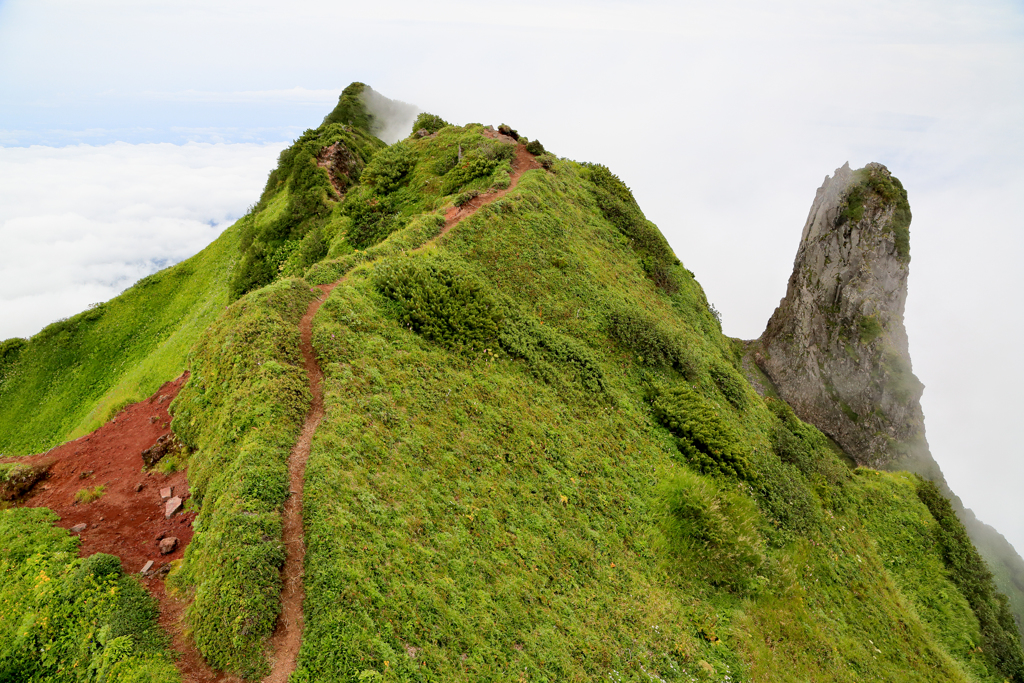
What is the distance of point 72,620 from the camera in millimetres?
10875

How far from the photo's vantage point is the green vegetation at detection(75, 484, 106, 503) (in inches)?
590

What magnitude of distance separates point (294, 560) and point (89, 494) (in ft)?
30.8

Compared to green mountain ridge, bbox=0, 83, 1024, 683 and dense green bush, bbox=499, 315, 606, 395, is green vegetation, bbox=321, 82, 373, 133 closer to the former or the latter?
green mountain ridge, bbox=0, 83, 1024, 683

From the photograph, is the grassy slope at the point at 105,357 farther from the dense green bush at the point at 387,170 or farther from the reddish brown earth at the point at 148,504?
the dense green bush at the point at 387,170

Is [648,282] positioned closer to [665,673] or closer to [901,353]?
[665,673]

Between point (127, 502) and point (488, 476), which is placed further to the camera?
point (488, 476)

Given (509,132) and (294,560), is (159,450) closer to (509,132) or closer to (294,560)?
(294,560)

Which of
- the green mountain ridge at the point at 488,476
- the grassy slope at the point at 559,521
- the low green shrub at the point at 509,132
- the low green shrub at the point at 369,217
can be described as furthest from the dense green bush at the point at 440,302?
the low green shrub at the point at 509,132

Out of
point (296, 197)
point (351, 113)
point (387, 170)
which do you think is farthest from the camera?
point (351, 113)

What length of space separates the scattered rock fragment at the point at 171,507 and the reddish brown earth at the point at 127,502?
158mm

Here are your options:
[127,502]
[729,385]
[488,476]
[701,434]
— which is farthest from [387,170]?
[729,385]

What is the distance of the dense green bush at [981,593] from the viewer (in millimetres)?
25594

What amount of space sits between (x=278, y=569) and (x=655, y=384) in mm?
20890

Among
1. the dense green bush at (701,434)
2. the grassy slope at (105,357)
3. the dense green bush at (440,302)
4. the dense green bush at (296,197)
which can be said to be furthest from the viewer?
the dense green bush at (296,197)
